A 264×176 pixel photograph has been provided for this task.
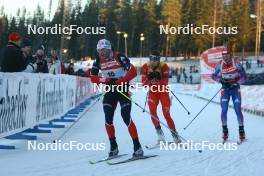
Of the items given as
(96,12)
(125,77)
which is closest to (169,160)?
(125,77)

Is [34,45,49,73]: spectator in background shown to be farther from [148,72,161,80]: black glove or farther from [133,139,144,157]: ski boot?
[133,139,144,157]: ski boot

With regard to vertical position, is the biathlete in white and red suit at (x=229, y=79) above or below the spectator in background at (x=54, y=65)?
below

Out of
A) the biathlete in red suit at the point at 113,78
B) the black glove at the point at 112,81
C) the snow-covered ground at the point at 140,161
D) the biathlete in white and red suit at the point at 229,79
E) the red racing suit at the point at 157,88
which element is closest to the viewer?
the snow-covered ground at the point at 140,161

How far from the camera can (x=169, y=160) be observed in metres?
7.82

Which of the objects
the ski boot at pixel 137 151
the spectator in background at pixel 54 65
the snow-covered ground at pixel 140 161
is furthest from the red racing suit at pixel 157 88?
the spectator in background at pixel 54 65

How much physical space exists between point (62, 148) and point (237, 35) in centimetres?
8009

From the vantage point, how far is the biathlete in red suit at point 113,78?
8.01 m

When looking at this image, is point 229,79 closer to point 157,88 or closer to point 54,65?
point 157,88

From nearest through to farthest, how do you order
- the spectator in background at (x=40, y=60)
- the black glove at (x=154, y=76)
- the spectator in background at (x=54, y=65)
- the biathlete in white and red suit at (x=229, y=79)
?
the black glove at (x=154, y=76), the biathlete in white and red suit at (x=229, y=79), the spectator in background at (x=40, y=60), the spectator in background at (x=54, y=65)

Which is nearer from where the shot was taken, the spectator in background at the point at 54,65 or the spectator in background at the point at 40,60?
the spectator in background at the point at 40,60

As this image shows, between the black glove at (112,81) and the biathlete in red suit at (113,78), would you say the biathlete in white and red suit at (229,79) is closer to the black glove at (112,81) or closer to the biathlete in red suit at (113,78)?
the biathlete in red suit at (113,78)

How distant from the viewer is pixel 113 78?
8.23m

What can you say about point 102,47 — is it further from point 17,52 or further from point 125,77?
point 17,52

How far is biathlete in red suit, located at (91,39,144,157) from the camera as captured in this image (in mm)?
8008
